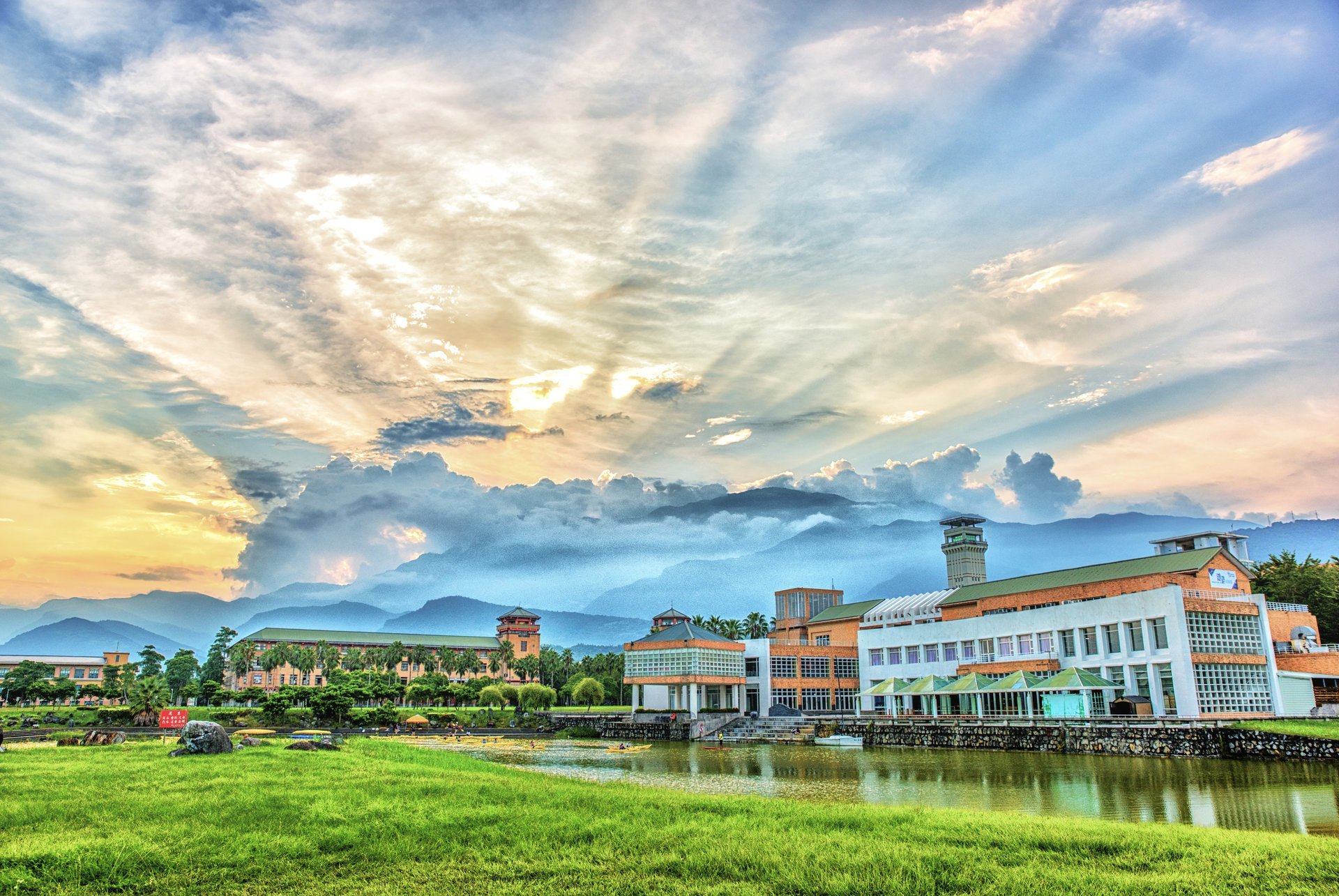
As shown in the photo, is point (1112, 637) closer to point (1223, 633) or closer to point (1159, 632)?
point (1159, 632)

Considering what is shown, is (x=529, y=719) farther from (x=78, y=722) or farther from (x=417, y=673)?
(x=417, y=673)

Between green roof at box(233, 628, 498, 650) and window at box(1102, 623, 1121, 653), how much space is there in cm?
11543

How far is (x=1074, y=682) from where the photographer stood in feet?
187

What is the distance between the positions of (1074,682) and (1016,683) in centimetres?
520

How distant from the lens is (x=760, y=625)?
145125mm

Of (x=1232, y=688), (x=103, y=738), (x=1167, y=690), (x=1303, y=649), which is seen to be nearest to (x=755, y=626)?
(x=1167, y=690)

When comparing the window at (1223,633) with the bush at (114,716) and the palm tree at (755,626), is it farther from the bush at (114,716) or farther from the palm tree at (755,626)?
the palm tree at (755,626)

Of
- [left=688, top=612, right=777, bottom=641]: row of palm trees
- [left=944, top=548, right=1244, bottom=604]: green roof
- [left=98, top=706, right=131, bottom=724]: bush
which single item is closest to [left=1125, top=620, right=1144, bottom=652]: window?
[left=944, top=548, right=1244, bottom=604]: green roof

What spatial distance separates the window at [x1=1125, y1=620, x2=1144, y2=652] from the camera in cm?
5650

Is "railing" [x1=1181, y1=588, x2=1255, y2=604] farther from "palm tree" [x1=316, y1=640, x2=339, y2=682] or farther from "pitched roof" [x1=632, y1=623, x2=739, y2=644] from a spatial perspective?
"palm tree" [x1=316, y1=640, x2=339, y2=682]

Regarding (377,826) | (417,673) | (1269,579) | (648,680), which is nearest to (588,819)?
(377,826)

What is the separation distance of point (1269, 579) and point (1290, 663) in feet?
79.5

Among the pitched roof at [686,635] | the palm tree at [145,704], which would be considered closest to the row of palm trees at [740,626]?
the pitched roof at [686,635]

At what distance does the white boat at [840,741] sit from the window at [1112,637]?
59.8 ft
